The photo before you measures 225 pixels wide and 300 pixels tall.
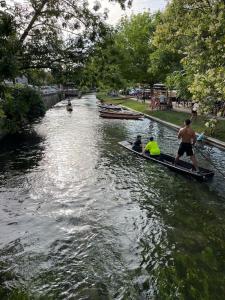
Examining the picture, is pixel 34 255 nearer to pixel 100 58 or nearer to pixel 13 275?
pixel 13 275

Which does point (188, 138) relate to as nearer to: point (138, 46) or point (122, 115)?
point (122, 115)

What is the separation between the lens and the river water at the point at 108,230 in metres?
8.40

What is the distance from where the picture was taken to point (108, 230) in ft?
37.0

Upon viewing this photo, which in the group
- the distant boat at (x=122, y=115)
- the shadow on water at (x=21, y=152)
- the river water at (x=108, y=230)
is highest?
the river water at (x=108, y=230)

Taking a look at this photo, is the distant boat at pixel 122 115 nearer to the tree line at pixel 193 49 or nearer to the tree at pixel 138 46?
the tree at pixel 138 46

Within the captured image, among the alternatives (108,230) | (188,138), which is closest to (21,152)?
(188,138)

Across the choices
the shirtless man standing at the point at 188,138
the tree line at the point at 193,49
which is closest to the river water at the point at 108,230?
the shirtless man standing at the point at 188,138

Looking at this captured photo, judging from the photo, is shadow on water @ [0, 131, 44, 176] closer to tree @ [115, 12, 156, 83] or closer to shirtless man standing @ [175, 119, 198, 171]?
shirtless man standing @ [175, 119, 198, 171]

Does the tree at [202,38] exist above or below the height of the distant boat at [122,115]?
above

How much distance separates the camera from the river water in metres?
8.40

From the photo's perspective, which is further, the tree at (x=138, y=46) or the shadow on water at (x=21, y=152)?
the tree at (x=138, y=46)

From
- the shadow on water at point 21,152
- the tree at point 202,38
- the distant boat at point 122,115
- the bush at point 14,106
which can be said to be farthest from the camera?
the distant boat at point 122,115

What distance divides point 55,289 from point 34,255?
1837mm

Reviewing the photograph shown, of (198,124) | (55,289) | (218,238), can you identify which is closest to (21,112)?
(55,289)
